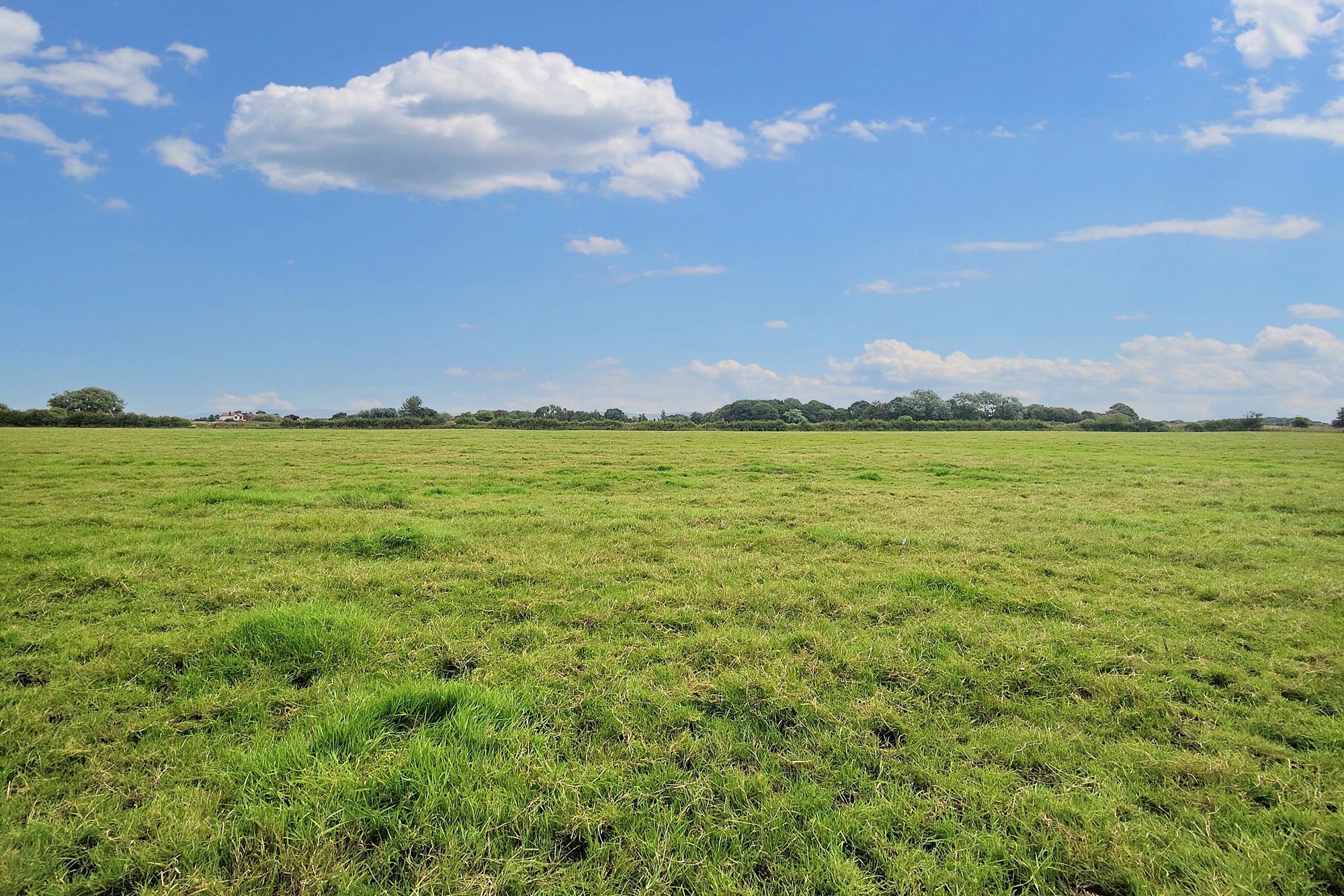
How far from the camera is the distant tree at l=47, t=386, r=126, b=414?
103 m

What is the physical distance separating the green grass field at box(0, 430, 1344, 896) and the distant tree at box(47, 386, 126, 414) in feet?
431

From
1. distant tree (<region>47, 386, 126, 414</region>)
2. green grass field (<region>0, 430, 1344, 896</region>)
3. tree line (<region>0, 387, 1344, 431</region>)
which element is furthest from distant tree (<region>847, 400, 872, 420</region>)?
distant tree (<region>47, 386, 126, 414</region>)

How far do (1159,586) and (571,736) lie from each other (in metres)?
8.06

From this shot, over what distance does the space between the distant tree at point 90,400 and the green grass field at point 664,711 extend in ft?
431

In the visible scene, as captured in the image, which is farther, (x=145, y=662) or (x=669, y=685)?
(x=145, y=662)

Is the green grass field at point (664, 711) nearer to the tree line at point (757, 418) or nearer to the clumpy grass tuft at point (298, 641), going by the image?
the clumpy grass tuft at point (298, 641)

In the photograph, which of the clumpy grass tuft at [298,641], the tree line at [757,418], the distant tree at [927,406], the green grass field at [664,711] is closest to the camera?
the green grass field at [664,711]

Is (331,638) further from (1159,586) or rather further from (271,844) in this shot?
(1159,586)

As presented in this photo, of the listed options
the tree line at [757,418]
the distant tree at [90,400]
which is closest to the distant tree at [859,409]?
the tree line at [757,418]

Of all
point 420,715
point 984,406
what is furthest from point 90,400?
point 984,406

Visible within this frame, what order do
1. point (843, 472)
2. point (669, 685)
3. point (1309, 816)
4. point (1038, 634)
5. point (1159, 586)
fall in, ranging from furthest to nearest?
point (843, 472) → point (1159, 586) → point (1038, 634) → point (669, 685) → point (1309, 816)

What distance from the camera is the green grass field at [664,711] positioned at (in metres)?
3.04

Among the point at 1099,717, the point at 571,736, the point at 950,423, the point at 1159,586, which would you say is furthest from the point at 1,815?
the point at 950,423

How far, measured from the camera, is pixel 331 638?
5.38 meters
